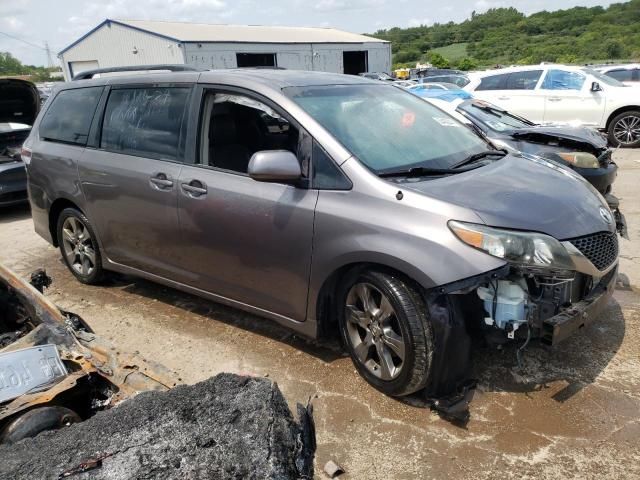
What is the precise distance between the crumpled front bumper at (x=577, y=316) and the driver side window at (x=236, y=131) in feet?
6.27

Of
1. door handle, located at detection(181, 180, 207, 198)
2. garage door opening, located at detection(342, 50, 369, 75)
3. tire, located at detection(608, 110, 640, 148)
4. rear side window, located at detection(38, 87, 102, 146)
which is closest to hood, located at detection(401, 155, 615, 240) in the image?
door handle, located at detection(181, 180, 207, 198)

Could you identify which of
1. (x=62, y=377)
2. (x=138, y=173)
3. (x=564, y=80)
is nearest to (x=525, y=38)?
(x=564, y=80)

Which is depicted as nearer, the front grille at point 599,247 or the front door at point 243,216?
the front grille at point 599,247

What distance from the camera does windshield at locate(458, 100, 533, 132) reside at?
7062 millimetres

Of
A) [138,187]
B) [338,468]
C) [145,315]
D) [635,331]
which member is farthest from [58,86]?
[635,331]

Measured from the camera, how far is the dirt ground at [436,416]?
257 centimetres

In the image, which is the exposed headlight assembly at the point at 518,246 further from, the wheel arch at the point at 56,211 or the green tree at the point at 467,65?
the green tree at the point at 467,65

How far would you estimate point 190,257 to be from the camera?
3.77 metres

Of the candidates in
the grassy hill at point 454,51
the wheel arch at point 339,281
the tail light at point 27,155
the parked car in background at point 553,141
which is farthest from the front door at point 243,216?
the grassy hill at point 454,51

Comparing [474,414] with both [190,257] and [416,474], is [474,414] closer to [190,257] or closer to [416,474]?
[416,474]

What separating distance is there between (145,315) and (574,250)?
10.6 ft

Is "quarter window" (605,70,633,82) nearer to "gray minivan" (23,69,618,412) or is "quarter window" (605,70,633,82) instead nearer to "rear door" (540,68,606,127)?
"rear door" (540,68,606,127)

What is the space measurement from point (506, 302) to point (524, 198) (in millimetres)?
618

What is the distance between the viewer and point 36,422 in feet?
7.01
